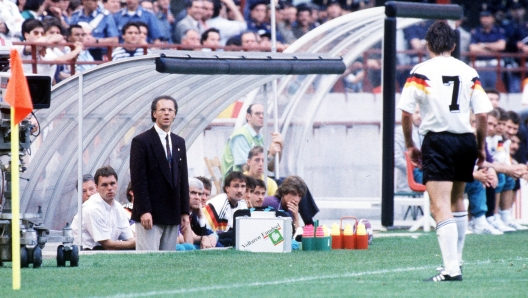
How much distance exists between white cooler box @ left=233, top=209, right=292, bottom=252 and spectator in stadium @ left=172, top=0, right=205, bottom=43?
8.48 metres

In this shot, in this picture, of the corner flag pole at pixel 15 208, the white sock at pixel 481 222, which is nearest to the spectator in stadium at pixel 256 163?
the white sock at pixel 481 222

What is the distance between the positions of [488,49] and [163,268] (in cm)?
1728

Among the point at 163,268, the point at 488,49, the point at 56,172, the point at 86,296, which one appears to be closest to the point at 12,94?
the point at 86,296

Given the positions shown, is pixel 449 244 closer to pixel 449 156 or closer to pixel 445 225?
pixel 445 225

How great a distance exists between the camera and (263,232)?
43.6ft

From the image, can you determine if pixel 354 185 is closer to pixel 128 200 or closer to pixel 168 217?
pixel 128 200

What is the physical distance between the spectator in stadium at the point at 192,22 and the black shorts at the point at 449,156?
12139 millimetres

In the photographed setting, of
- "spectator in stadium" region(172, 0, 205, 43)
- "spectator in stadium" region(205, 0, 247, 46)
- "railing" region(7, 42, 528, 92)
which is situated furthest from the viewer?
"spectator in stadium" region(205, 0, 247, 46)

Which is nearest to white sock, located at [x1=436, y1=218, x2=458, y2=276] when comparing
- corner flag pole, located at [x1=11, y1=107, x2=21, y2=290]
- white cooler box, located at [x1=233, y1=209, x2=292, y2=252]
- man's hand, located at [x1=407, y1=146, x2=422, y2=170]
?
man's hand, located at [x1=407, y1=146, x2=422, y2=170]

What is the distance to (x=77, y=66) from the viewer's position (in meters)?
18.2

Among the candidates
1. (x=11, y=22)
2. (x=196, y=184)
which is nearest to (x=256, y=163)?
(x=196, y=184)

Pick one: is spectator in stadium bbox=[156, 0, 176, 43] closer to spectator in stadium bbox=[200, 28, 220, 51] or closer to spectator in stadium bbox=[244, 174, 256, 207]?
spectator in stadium bbox=[200, 28, 220, 51]

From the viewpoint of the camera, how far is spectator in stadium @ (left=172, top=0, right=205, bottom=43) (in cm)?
2142

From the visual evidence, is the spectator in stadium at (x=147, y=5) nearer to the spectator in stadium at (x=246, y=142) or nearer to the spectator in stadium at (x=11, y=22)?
the spectator in stadium at (x=11, y=22)
